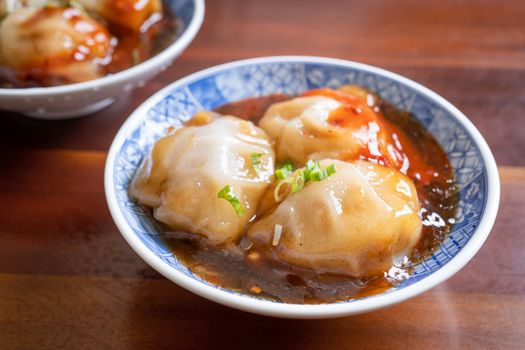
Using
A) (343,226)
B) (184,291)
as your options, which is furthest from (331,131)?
(184,291)

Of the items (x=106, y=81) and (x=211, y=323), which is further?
(x=106, y=81)

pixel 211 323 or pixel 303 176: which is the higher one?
pixel 303 176

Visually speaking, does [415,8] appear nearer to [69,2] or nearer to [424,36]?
[424,36]

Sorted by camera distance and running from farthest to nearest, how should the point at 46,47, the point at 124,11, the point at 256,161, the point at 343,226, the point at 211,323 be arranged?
1. the point at 124,11
2. the point at 46,47
3. the point at 256,161
4. the point at 211,323
5. the point at 343,226

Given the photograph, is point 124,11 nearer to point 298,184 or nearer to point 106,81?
point 106,81

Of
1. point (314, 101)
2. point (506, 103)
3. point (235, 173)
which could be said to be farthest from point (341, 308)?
point (506, 103)

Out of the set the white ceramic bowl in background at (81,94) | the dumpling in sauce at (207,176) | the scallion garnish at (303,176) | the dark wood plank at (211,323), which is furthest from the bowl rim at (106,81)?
the scallion garnish at (303,176)

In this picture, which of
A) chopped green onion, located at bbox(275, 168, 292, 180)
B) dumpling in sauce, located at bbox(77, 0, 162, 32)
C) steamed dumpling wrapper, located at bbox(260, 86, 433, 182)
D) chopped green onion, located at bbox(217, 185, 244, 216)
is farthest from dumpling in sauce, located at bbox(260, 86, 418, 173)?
dumpling in sauce, located at bbox(77, 0, 162, 32)
